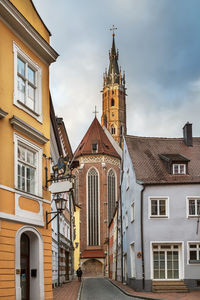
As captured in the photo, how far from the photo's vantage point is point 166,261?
84.8 feet

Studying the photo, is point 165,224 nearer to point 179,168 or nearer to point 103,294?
point 179,168

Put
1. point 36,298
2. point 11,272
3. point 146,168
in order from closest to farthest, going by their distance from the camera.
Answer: point 11,272 < point 36,298 < point 146,168

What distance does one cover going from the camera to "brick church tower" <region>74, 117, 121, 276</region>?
7900 cm

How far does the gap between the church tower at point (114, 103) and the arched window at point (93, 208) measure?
29.4 metres

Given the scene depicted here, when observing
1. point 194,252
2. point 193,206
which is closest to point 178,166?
point 193,206

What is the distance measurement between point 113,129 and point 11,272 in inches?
4033

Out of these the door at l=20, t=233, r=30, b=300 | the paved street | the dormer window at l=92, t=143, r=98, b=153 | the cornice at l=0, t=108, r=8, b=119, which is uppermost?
the dormer window at l=92, t=143, r=98, b=153

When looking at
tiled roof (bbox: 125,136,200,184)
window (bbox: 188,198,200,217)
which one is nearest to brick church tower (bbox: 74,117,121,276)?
tiled roof (bbox: 125,136,200,184)

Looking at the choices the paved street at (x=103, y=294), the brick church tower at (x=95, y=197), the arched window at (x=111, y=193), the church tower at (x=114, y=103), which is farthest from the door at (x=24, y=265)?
the church tower at (x=114, y=103)

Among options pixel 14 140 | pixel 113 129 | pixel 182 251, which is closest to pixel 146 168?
pixel 182 251

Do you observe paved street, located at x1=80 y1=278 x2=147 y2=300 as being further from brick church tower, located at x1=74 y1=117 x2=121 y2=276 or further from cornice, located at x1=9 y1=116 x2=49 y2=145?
brick church tower, located at x1=74 y1=117 x2=121 y2=276

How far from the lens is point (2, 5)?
12.6m

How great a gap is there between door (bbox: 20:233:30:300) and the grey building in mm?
12397

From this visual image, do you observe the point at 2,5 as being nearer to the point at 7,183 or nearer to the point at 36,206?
the point at 7,183
